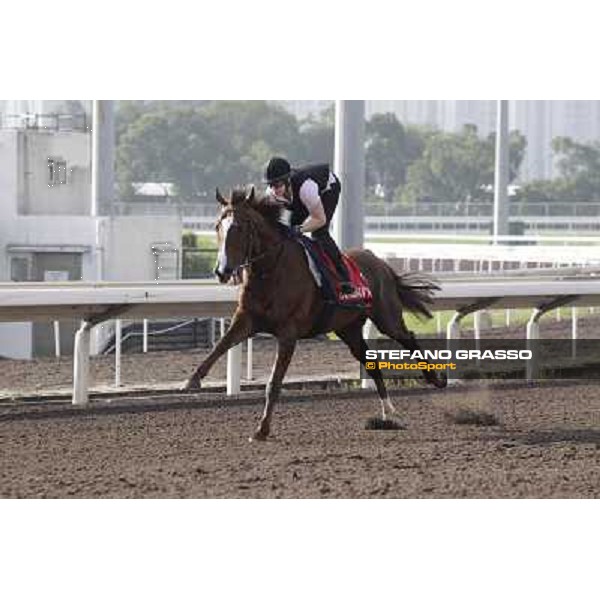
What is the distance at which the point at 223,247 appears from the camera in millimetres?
9320

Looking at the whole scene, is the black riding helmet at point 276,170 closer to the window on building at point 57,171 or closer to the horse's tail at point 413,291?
the horse's tail at point 413,291

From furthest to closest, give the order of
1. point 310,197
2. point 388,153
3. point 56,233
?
point 388,153
point 56,233
point 310,197

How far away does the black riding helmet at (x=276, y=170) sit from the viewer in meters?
9.79

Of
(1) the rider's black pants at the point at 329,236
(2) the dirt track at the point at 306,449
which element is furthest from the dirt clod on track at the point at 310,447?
(1) the rider's black pants at the point at 329,236

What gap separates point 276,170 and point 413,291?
6.35 ft

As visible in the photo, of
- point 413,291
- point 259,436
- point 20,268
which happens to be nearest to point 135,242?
point 20,268

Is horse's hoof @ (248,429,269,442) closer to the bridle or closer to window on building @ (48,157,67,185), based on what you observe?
the bridle

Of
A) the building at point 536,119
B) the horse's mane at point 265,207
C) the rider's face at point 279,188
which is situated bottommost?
the horse's mane at point 265,207

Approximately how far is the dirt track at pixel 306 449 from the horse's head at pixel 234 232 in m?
1.03

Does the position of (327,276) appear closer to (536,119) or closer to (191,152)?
(191,152)

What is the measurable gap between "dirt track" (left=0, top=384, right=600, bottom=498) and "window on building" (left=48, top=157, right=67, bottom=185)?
46.1ft

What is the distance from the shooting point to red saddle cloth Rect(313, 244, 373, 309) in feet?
33.4

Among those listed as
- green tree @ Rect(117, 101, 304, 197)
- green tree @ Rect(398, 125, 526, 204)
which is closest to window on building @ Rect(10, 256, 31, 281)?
green tree @ Rect(117, 101, 304, 197)

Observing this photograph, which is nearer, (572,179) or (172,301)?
(172,301)
